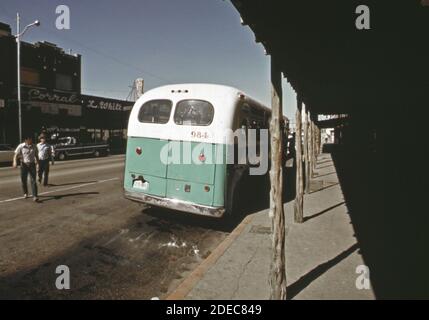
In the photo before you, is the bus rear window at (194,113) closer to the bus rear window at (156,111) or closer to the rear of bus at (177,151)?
the rear of bus at (177,151)

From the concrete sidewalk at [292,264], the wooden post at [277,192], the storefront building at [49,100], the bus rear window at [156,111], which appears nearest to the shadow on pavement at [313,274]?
the concrete sidewalk at [292,264]

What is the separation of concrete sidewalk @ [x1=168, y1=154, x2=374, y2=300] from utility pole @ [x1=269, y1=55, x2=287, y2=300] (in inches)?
15.1

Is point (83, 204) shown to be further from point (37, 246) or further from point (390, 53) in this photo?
point (390, 53)

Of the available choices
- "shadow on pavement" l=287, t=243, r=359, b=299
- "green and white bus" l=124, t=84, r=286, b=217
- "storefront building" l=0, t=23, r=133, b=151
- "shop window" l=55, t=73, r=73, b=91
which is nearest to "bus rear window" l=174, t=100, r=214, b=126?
"green and white bus" l=124, t=84, r=286, b=217

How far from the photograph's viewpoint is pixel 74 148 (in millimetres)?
25547

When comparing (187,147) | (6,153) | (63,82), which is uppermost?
(63,82)

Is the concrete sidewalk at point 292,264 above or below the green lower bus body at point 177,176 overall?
below

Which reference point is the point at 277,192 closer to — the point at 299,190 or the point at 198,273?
the point at 198,273

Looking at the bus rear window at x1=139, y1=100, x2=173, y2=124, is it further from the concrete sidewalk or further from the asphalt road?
the concrete sidewalk

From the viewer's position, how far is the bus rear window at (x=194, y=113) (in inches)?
298

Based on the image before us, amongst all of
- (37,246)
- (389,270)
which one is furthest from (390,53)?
(37,246)

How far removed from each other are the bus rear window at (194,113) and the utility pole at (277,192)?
336 centimetres

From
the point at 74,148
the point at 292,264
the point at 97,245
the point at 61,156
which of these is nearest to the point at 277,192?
the point at 292,264

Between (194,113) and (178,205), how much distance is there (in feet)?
7.21
